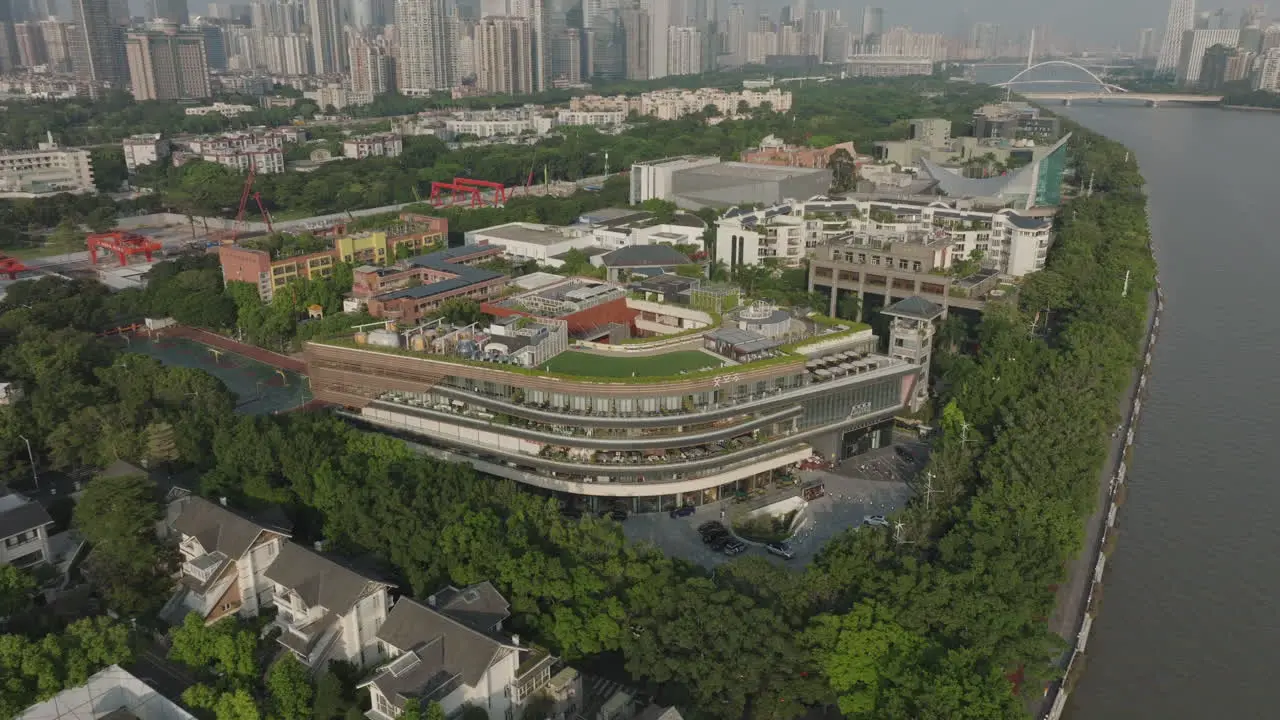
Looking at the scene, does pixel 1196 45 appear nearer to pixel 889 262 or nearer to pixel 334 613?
pixel 889 262

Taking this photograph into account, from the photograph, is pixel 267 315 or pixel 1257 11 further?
pixel 1257 11

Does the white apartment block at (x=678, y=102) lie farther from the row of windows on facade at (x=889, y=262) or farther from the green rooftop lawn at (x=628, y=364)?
the green rooftop lawn at (x=628, y=364)

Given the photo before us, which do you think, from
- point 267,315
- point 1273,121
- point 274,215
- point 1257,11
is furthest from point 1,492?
point 1257,11

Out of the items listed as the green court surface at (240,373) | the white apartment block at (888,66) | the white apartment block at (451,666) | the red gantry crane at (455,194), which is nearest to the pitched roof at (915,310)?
the white apartment block at (451,666)

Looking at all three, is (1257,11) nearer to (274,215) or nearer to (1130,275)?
(1130,275)

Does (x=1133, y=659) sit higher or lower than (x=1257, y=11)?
lower
